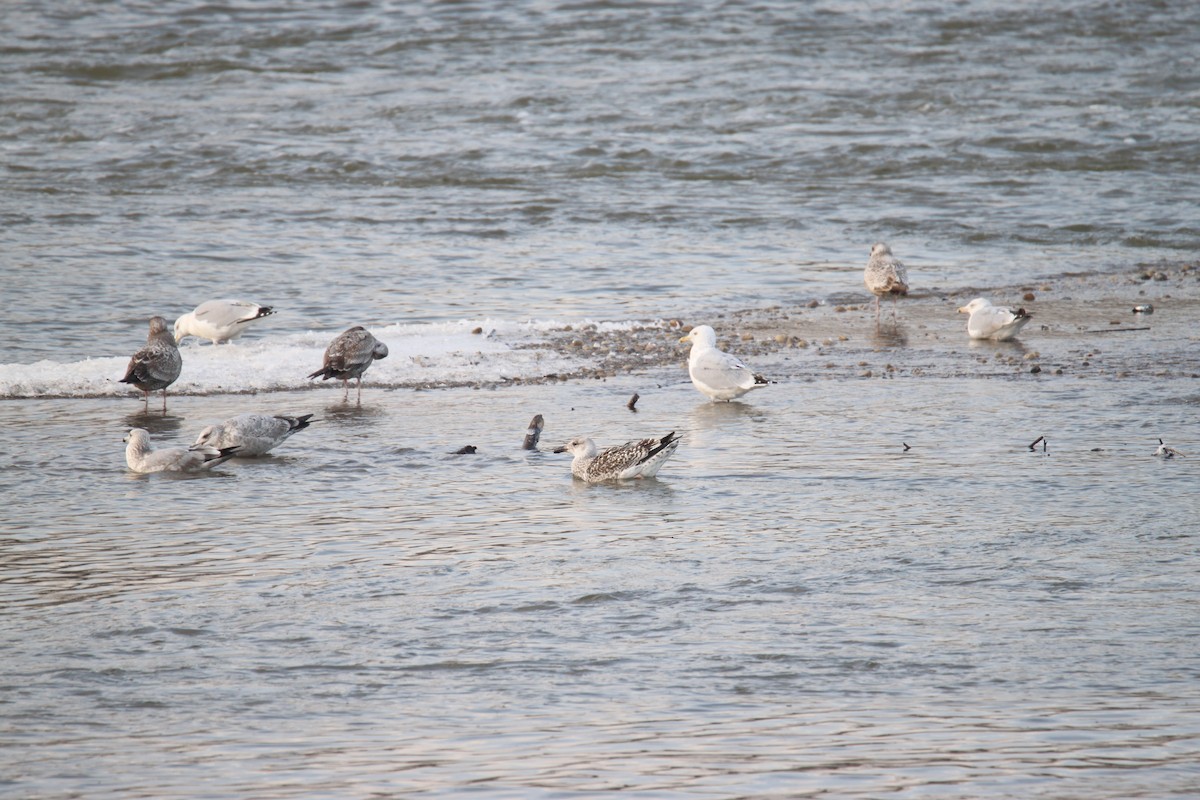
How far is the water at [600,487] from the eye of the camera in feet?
15.8

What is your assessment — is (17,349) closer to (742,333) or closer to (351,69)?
(742,333)

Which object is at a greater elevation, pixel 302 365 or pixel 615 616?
pixel 302 365

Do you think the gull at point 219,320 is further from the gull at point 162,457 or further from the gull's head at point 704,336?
the gull's head at point 704,336

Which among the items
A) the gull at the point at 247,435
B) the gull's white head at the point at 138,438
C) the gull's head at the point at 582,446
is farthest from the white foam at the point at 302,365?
the gull's head at the point at 582,446

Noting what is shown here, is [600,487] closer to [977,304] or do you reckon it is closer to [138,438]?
[138,438]

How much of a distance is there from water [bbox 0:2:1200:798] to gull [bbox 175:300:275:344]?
0.82 feet

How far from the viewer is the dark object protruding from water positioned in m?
8.95

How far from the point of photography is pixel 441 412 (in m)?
10.1

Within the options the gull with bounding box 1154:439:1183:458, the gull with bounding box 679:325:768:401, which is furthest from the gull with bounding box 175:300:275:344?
the gull with bounding box 1154:439:1183:458

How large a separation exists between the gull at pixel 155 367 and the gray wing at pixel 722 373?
3.73m

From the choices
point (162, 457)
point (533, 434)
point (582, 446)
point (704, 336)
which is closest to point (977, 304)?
point (704, 336)

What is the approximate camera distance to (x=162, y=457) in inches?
331

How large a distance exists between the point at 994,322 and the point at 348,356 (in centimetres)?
530

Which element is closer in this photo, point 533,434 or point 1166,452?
point 1166,452
